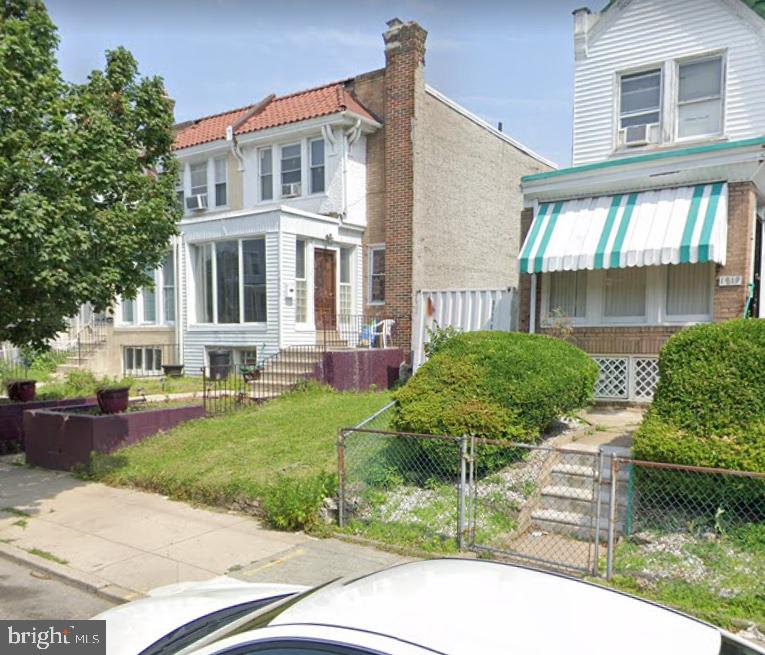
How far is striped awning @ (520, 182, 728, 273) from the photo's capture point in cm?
980

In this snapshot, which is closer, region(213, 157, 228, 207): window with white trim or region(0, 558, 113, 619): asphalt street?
region(0, 558, 113, 619): asphalt street

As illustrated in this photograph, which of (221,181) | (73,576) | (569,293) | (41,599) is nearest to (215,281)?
(221,181)

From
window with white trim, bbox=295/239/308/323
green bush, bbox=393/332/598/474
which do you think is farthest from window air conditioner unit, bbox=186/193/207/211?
green bush, bbox=393/332/598/474

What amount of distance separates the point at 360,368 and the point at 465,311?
10.3ft

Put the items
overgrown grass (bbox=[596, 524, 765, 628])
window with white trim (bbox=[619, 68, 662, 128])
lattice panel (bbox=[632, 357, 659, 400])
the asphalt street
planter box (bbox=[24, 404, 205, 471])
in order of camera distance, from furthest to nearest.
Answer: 1. window with white trim (bbox=[619, 68, 662, 128])
2. lattice panel (bbox=[632, 357, 659, 400])
3. planter box (bbox=[24, 404, 205, 471])
4. the asphalt street
5. overgrown grass (bbox=[596, 524, 765, 628])

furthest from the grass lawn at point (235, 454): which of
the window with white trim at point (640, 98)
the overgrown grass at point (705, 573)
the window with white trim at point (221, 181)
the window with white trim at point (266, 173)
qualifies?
the window with white trim at point (221, 181)

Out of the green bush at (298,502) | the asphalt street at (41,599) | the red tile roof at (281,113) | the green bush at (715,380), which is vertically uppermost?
the red tile roof at (281,113)

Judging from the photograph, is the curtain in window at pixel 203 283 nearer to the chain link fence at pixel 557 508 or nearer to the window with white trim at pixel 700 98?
the chain link fence at pixel 557 508

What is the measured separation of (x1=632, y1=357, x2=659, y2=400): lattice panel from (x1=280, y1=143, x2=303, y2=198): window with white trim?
10806 mm

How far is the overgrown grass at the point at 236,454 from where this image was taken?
310 inches

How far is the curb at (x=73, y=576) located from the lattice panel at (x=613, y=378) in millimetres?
8159

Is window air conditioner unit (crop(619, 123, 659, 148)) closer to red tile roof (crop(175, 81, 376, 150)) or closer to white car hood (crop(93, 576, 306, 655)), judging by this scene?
red tile roof (crop(175, 81, 376, 150))

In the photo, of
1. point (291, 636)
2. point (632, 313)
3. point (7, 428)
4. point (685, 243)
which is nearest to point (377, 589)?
point (291, 636)

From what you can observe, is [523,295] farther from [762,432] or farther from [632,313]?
[762,432]
